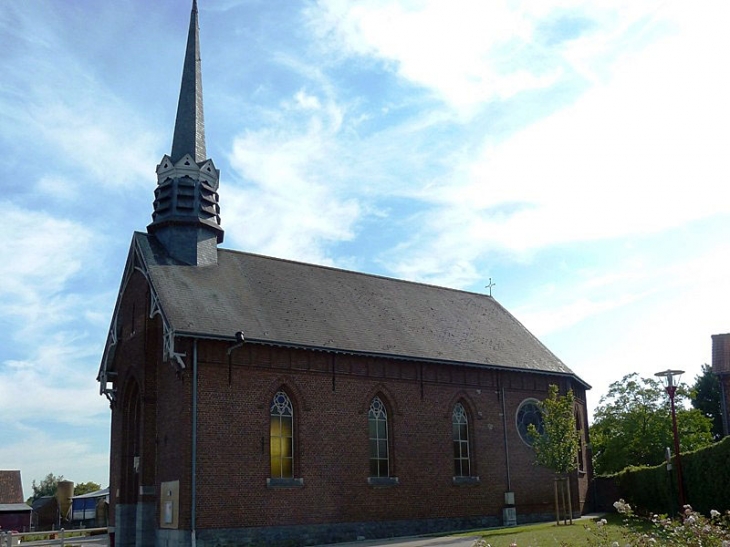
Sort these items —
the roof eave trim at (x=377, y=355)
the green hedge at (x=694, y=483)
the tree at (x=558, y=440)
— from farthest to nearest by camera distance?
1. the tree at (x=558, y=440)
2. the roof eave trim at (x=377, y=355)
3. the green hedge at (x=694, y=483)

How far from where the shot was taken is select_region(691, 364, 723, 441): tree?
178 feet

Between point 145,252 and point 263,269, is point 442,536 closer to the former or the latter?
point 263,269

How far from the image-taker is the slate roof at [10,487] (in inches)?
2351

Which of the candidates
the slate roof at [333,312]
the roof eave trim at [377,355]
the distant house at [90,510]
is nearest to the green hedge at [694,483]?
the roof eave trim at [377,355]

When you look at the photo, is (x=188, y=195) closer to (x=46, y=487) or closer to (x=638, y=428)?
(x=638, y=428)

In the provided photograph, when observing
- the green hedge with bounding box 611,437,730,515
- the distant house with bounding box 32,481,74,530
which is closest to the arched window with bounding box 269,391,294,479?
the green hedge with bounding box 611,437,730,515

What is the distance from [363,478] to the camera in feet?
85.6

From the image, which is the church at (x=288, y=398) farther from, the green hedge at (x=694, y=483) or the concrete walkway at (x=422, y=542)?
the green hedge at (x=694, y=483)

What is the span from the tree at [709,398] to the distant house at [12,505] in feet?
169

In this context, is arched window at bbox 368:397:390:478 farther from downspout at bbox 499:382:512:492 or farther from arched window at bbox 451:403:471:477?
downspout at bbox 499:382:512:492

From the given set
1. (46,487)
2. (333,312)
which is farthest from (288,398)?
(46,487)

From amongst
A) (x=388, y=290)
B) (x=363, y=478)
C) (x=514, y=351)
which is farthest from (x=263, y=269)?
(x=514, y=351)

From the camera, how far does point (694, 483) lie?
23047 mm

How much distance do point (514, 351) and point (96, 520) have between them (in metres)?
39.5
